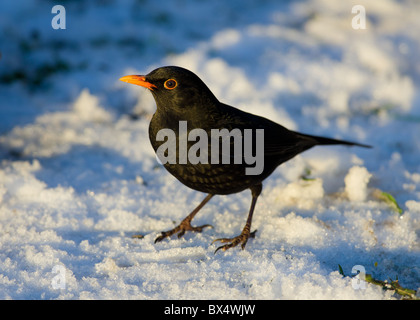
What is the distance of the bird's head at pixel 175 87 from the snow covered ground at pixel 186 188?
101 centimetres

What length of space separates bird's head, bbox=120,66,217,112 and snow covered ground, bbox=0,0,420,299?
101 centimetres

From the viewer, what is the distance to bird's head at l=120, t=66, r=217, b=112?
3.67 metres

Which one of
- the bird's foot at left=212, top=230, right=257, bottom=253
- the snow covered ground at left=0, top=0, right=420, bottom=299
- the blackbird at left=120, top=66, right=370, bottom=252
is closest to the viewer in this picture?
the snow covered ground at left=0, top=0, right=420, bottom=299

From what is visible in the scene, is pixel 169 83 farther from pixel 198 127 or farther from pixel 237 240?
pixel 237 240

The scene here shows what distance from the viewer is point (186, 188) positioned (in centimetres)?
473

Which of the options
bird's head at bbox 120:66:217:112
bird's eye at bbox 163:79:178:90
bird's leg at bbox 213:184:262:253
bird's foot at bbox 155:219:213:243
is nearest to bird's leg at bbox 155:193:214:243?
bird's foot at bbox 155:219:213:243

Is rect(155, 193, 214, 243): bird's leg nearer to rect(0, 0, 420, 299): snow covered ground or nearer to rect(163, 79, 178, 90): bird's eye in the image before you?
rect(0, 0, 420, 299): snow covered ground

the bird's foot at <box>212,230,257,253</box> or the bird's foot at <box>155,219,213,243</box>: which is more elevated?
the bird's foot at <box>155,219,213,243</box>

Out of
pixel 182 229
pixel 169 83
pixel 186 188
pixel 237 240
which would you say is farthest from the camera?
pixel 186 188

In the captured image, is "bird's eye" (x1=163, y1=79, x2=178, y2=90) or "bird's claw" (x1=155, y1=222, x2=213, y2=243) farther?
"bird's claw" (x1=155, y1=222, x2=213, y2=243)

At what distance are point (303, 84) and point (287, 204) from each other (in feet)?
7.85

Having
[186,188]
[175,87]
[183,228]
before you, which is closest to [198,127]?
[175,87]

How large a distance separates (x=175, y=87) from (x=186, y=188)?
1.30 metres

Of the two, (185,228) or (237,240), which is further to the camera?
(185,228)
